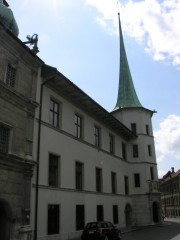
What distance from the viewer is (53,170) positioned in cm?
2177

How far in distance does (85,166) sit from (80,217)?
4148 millimetres

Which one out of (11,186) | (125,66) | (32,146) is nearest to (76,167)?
(32,146)

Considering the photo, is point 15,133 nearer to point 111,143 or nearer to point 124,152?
point 111,143

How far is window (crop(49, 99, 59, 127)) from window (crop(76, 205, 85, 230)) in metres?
6.54

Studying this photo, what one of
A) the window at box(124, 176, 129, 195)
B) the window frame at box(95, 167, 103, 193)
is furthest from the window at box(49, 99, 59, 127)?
the window at box(124, 176, 129, 195)

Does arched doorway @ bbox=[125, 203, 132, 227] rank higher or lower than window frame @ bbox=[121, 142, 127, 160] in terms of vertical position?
lower

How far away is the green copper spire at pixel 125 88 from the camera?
4412 centimetres

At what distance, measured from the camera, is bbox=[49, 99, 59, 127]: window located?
22766 mm

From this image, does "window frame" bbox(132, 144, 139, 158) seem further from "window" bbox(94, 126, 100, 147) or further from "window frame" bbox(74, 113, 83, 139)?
"window frame" bbox(74, 113, 83, 139)

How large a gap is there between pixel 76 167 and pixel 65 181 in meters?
2.45

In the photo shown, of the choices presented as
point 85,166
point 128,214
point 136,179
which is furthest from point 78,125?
point 136,179

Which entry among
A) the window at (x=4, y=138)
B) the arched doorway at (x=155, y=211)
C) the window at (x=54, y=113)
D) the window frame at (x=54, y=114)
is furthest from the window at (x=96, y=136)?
the arched doorway at (x=155, y=211)

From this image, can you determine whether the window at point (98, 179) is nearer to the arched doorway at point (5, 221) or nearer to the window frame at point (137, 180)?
the window frame at point (137, 180)

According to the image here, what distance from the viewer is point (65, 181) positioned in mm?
22578
